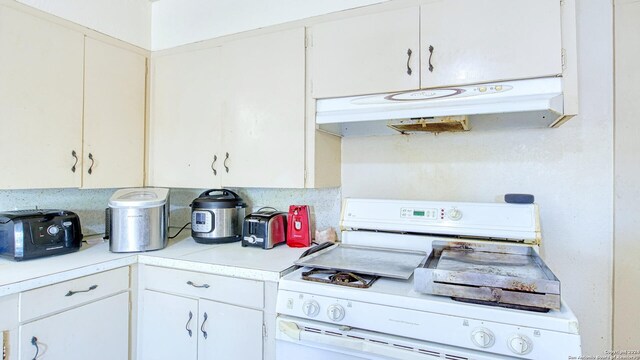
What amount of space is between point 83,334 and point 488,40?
218cm

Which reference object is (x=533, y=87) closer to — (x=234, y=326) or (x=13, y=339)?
(x=234, y=326)

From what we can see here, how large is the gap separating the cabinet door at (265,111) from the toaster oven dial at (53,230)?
2.73ft

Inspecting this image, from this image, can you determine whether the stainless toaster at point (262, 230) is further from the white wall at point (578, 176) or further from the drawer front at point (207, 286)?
the white wall at point (578, 176)

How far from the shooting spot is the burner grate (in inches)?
51.2

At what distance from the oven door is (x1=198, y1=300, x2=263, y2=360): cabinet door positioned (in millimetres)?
155

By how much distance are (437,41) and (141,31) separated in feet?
6.05

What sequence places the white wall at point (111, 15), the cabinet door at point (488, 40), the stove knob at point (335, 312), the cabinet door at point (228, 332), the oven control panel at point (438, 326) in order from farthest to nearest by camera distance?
the white wall at point (111, 15) → the cabinet door at point (228, 332) → the cabinet door at point (488, 40) → the stove knob at point (335, 312) → the oven control panel at point (438, 326)

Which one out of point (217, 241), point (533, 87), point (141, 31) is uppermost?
point (141, 31)

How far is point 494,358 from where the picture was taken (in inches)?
41.2

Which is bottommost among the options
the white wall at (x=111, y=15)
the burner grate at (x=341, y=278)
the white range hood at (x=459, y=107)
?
the burner grate at (x=341, y=278)

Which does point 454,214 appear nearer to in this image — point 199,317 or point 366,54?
point 366,54

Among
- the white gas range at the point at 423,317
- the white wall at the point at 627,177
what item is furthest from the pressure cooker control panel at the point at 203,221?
the white wall at the point at 627,177

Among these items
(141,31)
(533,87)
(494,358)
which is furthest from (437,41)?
(141,31)

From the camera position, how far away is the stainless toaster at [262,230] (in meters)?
1.88
